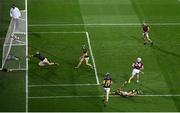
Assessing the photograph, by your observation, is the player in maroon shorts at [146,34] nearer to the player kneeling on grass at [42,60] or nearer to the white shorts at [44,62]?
the player kneeling on grass at [42,60]

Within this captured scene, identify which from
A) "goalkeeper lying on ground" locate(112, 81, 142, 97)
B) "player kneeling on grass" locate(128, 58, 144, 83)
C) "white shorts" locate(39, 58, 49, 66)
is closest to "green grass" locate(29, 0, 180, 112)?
"goalkeeper lying on ground" locate(112, 81, 142, 97)

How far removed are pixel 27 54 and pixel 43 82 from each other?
132 inches

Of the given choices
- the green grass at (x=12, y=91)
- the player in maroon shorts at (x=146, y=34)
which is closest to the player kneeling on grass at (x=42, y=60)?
the green grass at (x=12, y=91)

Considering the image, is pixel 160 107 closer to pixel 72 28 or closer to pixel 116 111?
pixel 116 111

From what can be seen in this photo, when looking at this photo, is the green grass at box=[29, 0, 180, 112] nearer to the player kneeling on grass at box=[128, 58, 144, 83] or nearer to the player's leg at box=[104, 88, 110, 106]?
the player's leg at box=[104, 88, 110, 106]

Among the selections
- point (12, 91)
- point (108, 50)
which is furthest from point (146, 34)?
point (12, 91)

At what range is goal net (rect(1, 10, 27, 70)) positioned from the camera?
30.7 meters

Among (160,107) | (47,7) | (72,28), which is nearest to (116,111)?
(160,107)

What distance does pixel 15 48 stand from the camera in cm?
3166

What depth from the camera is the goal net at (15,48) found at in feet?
101

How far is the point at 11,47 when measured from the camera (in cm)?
3159

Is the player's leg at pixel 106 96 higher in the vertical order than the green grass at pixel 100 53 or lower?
lower

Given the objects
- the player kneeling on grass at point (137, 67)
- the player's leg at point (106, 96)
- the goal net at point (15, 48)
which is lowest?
the player's leg at point (106, 96)

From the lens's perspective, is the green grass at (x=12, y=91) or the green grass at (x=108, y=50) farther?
the green grass at (x=108, y=50)
